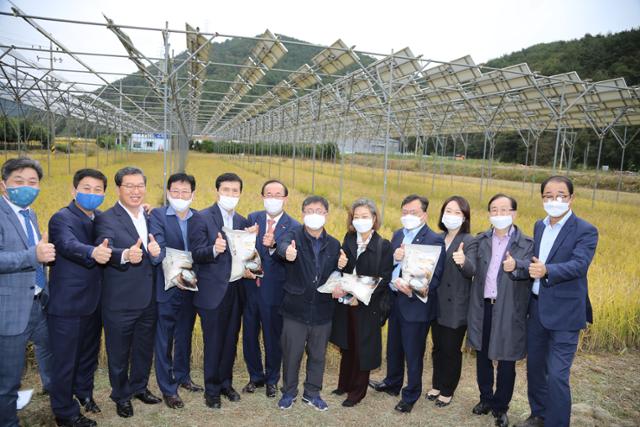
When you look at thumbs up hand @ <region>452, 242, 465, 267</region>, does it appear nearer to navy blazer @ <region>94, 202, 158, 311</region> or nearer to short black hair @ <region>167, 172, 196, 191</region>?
short black hair @ <region>167, 172, 196, 191</region>

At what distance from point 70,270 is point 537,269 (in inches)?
122

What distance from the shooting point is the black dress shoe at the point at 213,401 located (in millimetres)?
3488

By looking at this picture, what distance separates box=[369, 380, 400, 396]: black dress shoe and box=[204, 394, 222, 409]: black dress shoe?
1.34m

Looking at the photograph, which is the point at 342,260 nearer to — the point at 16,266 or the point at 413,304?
the point at 413,304

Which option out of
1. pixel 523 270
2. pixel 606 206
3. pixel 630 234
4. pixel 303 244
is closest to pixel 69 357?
pixel 303 244

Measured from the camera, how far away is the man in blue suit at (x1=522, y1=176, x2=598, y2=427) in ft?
9.91

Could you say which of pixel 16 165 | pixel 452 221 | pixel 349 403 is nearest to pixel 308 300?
pixel 349 403

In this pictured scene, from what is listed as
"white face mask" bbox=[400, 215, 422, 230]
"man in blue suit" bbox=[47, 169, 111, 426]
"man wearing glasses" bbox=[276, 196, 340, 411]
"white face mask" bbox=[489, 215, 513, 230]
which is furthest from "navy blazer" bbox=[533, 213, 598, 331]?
"man in blue suit" bbox=[47, 169, 111, 426]

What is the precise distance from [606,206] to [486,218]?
7.64 meters

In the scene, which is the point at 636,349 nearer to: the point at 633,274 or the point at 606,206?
the point at 633,274

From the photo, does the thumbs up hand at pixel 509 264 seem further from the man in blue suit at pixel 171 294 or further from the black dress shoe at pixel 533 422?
the man in blue suit at pixel 171 294

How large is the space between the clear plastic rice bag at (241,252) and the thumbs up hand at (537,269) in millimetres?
1927

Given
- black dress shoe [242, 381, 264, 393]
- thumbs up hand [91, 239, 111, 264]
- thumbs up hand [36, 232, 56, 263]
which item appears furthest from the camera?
black dress shoe [242, 381, 264, 393]

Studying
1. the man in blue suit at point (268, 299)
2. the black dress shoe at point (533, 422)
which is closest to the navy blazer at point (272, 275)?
the man in blue suit at point (268, 299)
